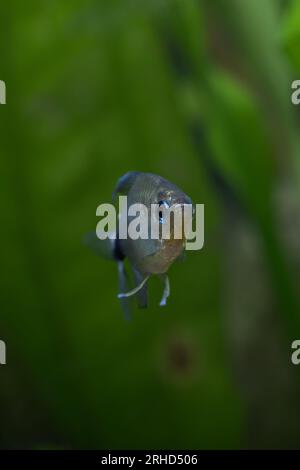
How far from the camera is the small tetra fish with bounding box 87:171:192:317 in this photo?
2.44 feet

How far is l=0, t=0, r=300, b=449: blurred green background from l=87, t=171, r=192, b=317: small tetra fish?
842 mm

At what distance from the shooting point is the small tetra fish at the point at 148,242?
2.44ft

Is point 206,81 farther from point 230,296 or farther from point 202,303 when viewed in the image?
point 230,296

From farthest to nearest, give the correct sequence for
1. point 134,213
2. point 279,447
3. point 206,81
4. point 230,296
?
point 230,296 → point 279,447 → point 206,81 → point 134,213

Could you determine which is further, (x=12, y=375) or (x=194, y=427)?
(x=12, y=375)

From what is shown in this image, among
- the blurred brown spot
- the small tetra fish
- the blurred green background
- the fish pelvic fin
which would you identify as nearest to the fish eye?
the small tetra fish

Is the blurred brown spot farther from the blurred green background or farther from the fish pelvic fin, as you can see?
the fish pelvic fin

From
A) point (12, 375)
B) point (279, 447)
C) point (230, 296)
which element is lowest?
point (279, 447)

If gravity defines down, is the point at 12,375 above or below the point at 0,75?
below

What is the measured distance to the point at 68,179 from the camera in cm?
179

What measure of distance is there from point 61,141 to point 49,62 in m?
0.20

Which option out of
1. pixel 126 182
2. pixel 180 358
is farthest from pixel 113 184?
pixel 126 182

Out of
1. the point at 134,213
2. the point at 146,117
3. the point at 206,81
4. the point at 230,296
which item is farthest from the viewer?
the point at 230,296

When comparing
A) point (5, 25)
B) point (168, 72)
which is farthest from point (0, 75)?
point (168, 72)
